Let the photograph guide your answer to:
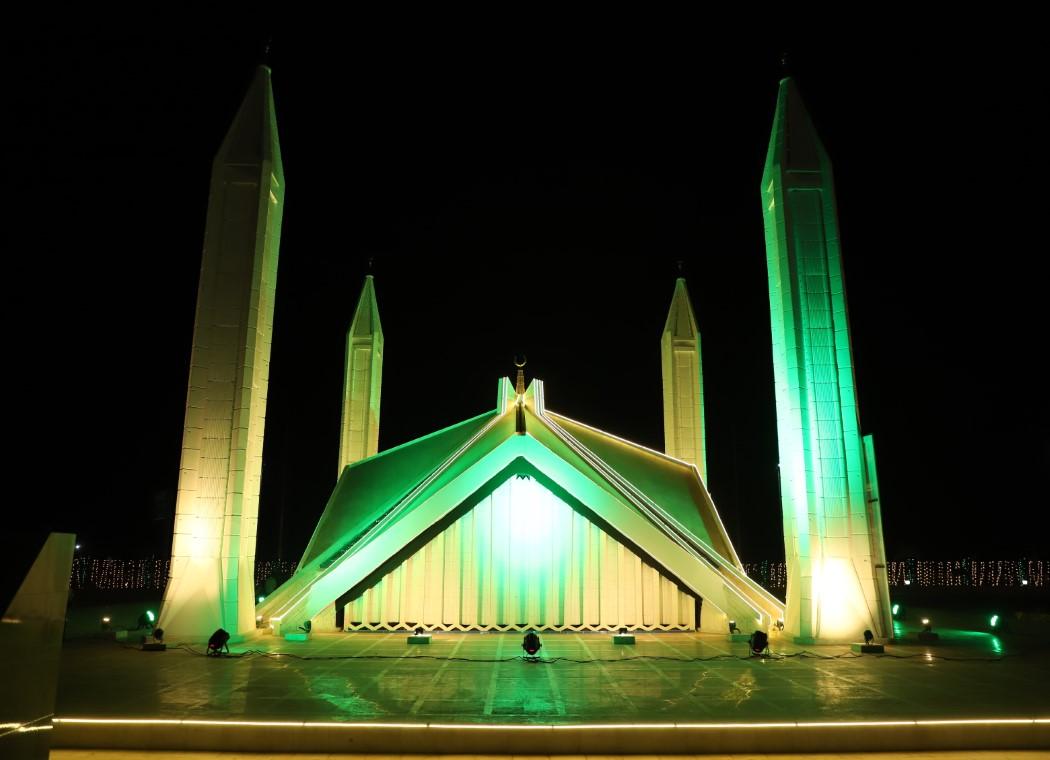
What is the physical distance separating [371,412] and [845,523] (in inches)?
438

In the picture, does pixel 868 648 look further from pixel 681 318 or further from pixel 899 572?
pixel 899 572

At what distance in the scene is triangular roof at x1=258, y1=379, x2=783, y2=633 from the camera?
36.7 feet

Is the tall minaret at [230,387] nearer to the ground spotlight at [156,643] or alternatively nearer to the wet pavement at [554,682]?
the ground spotlight at [156,643]

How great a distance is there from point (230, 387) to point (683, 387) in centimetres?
1078

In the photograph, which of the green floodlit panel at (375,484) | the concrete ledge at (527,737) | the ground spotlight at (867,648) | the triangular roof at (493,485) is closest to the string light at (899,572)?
the green floodlit panel at (375,484)

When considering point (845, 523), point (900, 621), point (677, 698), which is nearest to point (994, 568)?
point (900, 621)

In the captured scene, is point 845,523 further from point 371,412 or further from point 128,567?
point 128,567

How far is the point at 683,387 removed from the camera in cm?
1789

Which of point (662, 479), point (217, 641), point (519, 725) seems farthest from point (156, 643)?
point (662, 479)

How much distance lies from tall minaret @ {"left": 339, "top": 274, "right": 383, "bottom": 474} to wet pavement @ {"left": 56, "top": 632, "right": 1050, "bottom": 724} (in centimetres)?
749

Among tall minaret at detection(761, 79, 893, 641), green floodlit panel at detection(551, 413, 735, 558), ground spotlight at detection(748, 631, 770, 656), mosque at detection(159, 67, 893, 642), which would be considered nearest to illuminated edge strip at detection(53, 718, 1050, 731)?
ground spotlight at detection(748, 631, 770, 656)

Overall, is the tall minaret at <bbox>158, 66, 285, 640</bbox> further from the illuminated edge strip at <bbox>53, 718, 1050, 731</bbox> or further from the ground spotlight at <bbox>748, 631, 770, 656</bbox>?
the ground spotlight at <bbox>748, 631, 770, 656</bbox>

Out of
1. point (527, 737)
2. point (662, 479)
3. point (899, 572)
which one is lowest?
point (527, 737)

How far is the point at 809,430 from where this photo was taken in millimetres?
11008
